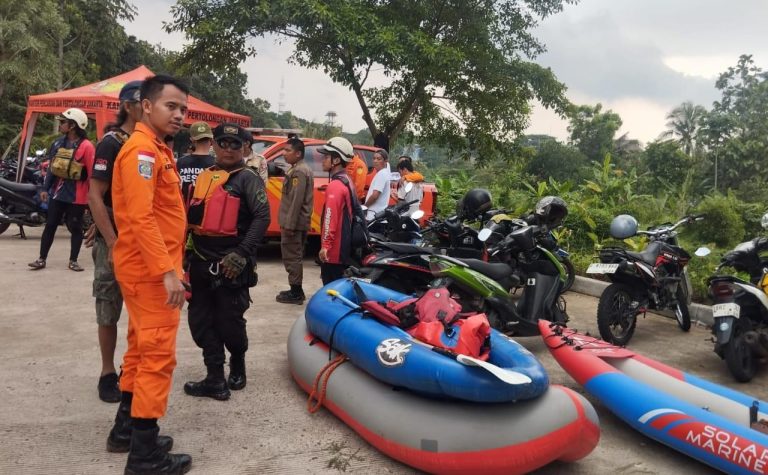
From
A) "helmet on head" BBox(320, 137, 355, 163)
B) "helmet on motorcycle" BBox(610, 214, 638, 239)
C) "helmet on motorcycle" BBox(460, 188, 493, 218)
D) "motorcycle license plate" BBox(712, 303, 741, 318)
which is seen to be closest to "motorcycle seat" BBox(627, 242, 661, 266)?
"helmet on motorcycle" BBox(610, 214, 638, 239)

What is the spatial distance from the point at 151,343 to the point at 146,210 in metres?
0.61

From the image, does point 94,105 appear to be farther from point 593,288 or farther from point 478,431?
point 478,431

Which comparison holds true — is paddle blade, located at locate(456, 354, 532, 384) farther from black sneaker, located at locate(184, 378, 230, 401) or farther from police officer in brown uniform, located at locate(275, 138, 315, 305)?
police officer in brown uniform, located at locate(275, 138, 315, 305)

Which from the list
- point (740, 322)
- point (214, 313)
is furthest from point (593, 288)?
point (214, 313)

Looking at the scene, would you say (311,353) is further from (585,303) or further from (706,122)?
(706,122)

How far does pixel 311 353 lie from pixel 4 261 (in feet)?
19.0

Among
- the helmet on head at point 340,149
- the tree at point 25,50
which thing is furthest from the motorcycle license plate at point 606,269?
the tree at point 25,50

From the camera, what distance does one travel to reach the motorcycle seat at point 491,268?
Answer: 4.99 metres

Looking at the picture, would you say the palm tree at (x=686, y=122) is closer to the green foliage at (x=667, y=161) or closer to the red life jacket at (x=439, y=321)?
the green foliage at (x=667, y=161)

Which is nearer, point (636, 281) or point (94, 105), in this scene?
point (636, 281)

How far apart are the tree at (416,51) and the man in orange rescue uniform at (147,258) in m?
8.65

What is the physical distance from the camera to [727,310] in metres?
4.50

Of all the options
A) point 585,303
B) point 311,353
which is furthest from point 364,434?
point 585,303

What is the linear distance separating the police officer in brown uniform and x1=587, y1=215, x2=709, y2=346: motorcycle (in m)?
2.95
